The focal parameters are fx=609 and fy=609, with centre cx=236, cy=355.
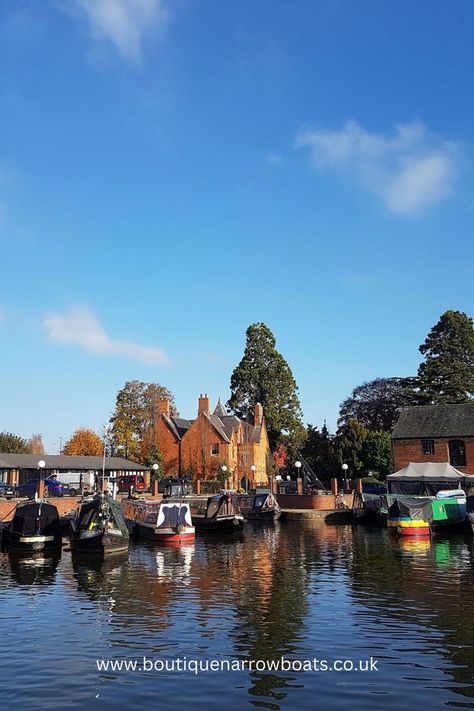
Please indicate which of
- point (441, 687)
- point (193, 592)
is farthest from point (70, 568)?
point (441, 687)

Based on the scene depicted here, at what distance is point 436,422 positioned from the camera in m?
62.0

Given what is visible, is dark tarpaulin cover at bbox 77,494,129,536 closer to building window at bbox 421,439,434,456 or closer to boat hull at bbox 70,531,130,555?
boat hull at bbox 70,531,130,555

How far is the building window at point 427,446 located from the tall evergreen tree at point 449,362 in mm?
22770

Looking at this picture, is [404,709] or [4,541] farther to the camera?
[4,541]

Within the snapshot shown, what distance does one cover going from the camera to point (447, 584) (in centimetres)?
2244

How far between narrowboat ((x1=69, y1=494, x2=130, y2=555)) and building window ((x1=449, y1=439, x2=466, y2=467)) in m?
38.1

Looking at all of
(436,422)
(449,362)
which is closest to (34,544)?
(436,422)

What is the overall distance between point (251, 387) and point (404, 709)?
7419cm

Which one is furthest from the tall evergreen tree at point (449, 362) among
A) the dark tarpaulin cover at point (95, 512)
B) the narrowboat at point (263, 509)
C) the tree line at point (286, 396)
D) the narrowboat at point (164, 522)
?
the dark tarpaulin cover at point (95, 512)

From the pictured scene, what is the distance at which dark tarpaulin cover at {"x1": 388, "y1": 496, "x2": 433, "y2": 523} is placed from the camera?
131ft

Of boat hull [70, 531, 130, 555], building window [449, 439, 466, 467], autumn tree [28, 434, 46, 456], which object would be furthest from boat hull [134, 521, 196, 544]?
autumn tree [28, 434, 46, 456]

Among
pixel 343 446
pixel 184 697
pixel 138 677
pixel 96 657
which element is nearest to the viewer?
pixel 184 697

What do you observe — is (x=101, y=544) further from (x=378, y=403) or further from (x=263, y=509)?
(x=378, y=403)

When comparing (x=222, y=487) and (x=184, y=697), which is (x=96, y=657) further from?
(x=222, y=487)
